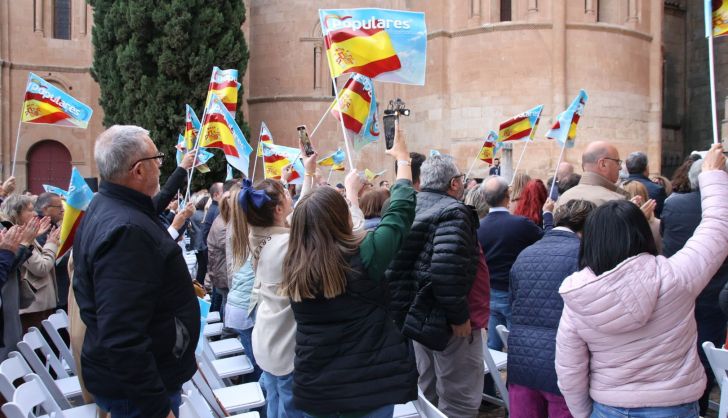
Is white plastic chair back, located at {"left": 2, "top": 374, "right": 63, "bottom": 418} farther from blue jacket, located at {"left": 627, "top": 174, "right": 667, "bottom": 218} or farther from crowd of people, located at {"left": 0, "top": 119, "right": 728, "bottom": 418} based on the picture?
blue jacket, located at {"left": 627, "top": 174, "right": 667, "bottom": 218}

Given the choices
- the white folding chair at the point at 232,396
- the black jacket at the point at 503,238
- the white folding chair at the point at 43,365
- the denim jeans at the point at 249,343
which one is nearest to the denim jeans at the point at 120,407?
the white folding chair at the point at 232,396

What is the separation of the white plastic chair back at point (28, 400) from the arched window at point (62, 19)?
2361 cm

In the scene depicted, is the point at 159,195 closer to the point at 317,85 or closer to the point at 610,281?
the point at 610,281

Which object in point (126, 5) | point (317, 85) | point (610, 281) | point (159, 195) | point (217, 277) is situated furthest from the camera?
point (317, 85)

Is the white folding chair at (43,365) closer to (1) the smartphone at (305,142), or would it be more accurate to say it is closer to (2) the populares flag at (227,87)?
(1) the smartphone at (305,142)

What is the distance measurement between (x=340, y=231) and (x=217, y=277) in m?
4.31

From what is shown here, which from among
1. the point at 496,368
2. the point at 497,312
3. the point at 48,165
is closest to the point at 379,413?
the point at 496,368

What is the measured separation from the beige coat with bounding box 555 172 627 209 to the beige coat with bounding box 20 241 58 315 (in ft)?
13.2

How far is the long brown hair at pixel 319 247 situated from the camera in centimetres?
299

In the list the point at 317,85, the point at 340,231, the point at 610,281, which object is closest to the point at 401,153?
the point at 340,231

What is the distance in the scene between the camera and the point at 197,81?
20.2m

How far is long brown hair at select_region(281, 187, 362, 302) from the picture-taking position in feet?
9.80

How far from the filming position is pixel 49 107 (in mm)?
8664

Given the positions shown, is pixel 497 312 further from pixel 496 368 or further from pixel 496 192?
pixel 496 192
